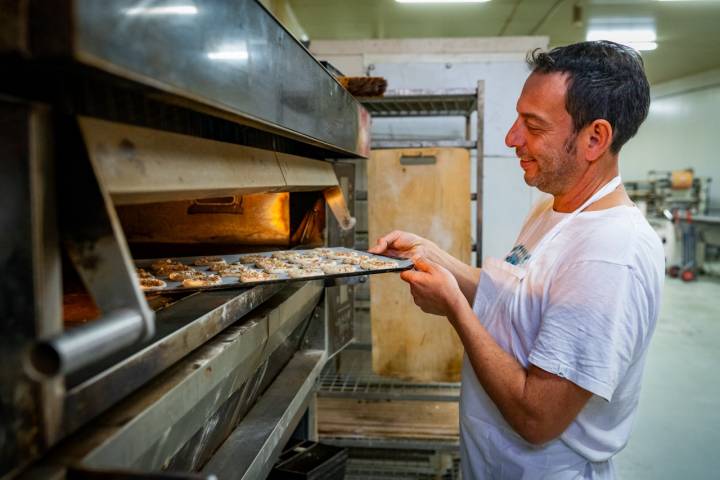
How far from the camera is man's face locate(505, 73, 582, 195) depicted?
1.29 m

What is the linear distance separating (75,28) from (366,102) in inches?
119

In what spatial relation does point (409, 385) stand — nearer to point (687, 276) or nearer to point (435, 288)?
point (435, 288)

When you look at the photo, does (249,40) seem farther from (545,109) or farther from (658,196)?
(658,196)

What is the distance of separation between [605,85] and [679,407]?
12.1ft

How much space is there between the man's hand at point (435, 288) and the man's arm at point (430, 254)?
0.90 feet

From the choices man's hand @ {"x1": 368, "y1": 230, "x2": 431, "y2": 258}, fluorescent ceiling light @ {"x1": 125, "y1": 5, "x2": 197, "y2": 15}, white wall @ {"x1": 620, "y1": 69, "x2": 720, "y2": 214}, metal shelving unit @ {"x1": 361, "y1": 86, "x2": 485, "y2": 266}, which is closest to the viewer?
fluorescent ceiling light @ {"x1": 125, "y1": 5, "x2": 197, "y2": 15}

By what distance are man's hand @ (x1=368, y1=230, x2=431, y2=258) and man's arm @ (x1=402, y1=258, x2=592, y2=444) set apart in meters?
0.47

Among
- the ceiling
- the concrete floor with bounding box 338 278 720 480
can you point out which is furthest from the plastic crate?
the ceiling

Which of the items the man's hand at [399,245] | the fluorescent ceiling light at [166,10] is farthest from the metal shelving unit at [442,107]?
the fluorescent ceiling light at [166,10]

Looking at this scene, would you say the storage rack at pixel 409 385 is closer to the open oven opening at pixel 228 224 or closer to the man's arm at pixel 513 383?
the open oven opening at pixel 228 224

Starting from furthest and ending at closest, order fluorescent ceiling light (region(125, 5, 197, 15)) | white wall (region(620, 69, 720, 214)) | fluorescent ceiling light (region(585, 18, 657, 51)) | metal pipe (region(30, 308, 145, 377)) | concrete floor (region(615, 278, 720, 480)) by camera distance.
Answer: white wall (region(620, 69, 720, 214))
fluorescent ceiling light (region(585, 18, 657, 51))
concrete floor (region(615, 278, 720, 480))
fluorescent ceiling light (region(125, 5, 197, 15))
metal pipe (region(30, 308, 145, 377))

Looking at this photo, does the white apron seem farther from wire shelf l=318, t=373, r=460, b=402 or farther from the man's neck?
wire shelf l=318, t=373, r=460, b=402

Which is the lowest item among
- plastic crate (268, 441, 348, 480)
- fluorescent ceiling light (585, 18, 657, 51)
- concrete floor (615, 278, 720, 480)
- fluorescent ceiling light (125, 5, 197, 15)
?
concrete floor (615, 278, 720, 480)

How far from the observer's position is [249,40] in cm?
94
